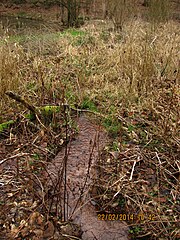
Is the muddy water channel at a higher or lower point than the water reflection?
lower

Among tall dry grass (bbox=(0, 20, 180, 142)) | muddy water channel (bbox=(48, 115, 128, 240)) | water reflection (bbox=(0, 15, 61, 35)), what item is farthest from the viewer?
water reflection (bbox=(0, 15, 61, 35))

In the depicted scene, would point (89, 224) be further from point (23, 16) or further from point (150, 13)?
point (23, 16)

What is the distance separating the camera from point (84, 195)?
243 cm

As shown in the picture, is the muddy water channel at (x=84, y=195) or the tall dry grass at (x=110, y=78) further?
the tall dry grass at (x=110, y=78)

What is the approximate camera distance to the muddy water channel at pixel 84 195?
2.20m

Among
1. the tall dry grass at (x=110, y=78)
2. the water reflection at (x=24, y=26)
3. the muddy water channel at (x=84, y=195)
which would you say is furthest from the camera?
the water reflection at (x=24, y=26)

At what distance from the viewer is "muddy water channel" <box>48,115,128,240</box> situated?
7.23ft

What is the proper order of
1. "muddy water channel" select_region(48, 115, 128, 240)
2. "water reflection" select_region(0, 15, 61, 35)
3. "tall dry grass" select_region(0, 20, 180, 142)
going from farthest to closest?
"water reflection" select_region(0, 15, 61, 35), "tall dry grass" select_region(0, 20, 180, 142), "muddy water channel" select_region(48, 115, 128, 240)
